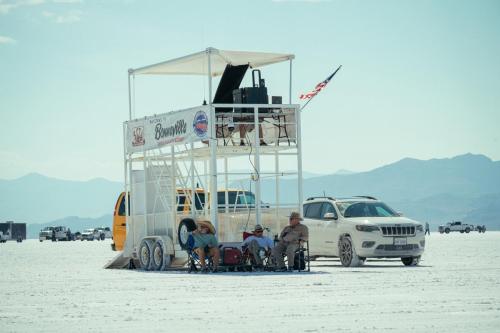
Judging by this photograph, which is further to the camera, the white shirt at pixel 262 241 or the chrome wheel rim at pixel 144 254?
the chrome wheel rim at pixel 144 254

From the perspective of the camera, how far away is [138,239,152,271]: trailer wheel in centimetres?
2795

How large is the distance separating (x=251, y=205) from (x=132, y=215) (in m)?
3.08

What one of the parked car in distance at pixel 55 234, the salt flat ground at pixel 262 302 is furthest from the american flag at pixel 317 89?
the parked car in distance at pixel 55 234

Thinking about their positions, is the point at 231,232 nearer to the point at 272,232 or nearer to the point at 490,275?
the point at 272,232

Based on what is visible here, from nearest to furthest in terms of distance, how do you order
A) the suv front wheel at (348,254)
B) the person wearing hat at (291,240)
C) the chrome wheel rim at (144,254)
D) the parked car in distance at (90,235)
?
1. the person wearing hat at (291,240)
2. the suv front wheel at (348,254)
3. the chrome wheel rim at (144,254)
4. the parked car in distance at (90,235)

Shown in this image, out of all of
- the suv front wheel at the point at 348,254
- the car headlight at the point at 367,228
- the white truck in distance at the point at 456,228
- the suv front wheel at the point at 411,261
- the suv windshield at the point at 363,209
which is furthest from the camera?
the white truck in distance at the point at 456,228

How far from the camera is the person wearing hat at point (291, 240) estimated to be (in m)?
24.9

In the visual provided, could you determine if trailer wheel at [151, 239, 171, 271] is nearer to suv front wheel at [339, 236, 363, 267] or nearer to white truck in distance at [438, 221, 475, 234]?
suv front wheel at [339, 236, 363, 267]

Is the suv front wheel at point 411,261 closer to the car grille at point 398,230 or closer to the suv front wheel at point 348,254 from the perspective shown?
the car grille at point 398,230

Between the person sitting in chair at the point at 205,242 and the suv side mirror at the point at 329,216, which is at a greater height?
the suv side mirror at the point at 329,216

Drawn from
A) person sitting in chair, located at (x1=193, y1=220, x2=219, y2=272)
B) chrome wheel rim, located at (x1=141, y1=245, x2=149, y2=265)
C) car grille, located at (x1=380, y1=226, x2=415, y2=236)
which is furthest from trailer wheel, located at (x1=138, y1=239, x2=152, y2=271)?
car grille, located at (x1=380, y1=226, x2=415, y2=236)

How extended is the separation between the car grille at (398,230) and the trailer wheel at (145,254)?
5727 mm

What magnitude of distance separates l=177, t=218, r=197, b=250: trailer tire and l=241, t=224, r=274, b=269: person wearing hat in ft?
4.08

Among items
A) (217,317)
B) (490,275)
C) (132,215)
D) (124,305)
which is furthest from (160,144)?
(217,317)
